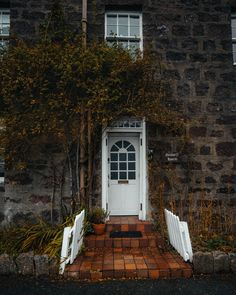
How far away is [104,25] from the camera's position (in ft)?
23.0

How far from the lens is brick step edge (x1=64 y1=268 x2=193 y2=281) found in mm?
4316

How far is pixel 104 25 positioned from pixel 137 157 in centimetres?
334

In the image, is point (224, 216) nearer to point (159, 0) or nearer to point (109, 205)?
point (109, 205)

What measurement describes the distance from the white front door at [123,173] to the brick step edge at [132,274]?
8.33 feet

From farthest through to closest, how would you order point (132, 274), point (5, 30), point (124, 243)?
point (5, 30) → point (124, 243) → point (132, 274)

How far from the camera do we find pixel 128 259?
4836 millimetres

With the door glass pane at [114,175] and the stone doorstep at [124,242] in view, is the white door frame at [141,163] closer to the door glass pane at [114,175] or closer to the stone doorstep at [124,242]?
the door glass pane at [114,175]

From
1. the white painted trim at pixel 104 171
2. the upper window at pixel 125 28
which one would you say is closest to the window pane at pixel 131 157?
the white painted trim at pixel 104 171

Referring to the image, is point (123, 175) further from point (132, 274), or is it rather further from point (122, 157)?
point (132, 274)

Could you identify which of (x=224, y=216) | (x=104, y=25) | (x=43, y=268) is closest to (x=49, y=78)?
(x=104, y=25)

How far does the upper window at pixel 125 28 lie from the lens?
23.4 feet

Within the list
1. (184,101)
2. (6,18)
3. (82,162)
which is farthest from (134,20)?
(82,162)

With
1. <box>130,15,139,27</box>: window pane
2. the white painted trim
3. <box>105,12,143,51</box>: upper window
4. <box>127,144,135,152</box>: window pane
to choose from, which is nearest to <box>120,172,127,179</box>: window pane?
the white painted trim

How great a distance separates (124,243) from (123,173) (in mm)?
1874
